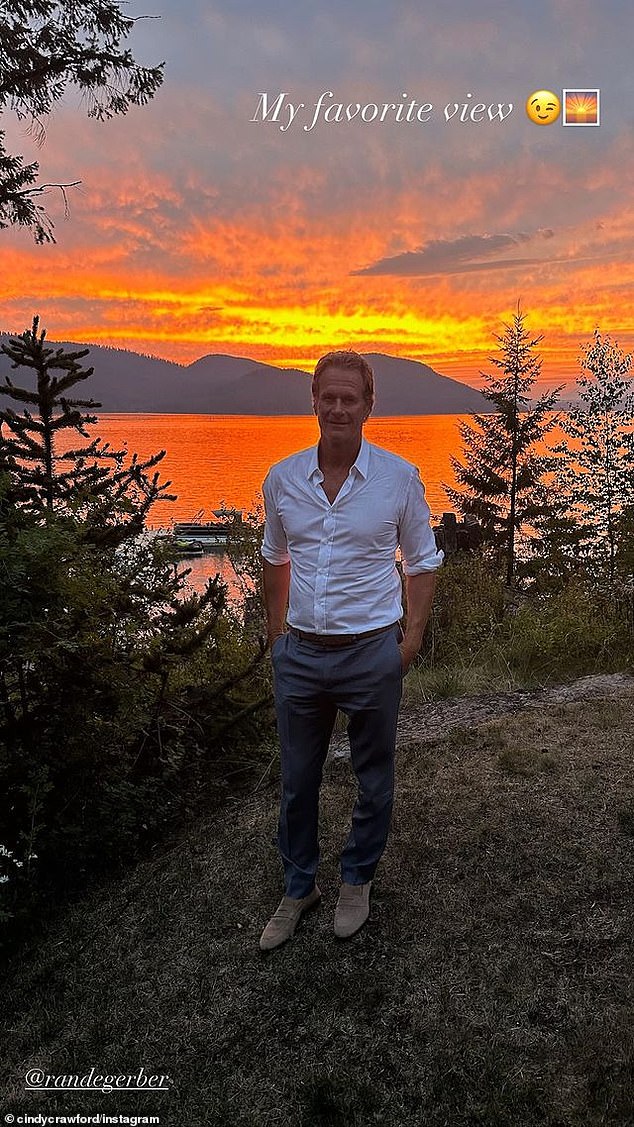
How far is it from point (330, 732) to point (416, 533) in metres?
0.87

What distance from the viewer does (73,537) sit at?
3.64 m

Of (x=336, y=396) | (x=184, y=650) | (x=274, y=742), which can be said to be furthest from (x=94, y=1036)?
(x=336, y=396)

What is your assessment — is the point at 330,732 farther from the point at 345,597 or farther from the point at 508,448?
the point at 508,448

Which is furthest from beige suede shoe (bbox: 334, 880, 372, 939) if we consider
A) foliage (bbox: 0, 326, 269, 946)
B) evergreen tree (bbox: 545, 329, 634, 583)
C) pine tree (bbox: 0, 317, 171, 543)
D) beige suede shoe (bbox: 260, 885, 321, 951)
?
evergreen tree (bbox: 545, 329, 634, 583)

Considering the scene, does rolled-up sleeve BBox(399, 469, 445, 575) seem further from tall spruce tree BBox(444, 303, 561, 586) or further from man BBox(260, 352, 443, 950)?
tall spruce tree BBox(444, 303, 561, 586)

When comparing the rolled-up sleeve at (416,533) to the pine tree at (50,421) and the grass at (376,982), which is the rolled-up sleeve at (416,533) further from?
the pine tree at (50,421)

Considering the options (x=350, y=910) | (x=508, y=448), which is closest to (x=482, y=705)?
(x=350, y=910)

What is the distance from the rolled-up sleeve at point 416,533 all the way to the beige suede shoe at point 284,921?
1464mm

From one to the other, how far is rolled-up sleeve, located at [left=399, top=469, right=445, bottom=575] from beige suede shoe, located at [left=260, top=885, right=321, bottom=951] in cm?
146

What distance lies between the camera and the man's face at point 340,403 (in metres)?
2.94

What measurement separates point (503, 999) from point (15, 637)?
239 cm

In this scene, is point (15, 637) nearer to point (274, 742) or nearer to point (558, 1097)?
point (274, 742)

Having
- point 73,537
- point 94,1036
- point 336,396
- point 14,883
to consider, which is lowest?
point 94,1036

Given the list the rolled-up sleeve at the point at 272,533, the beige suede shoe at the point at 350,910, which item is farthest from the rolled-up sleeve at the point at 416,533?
the beige suede shoe at the point at 350,910
